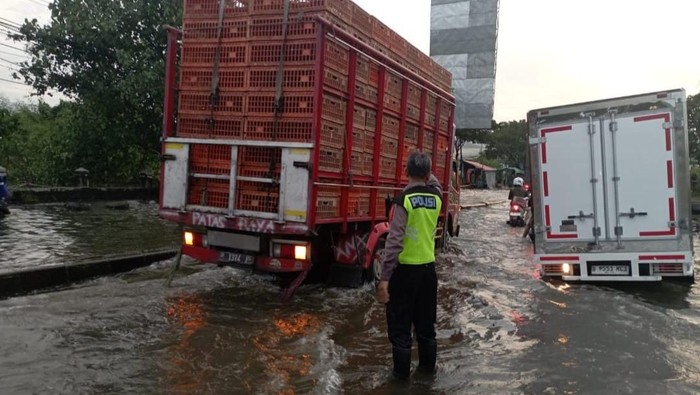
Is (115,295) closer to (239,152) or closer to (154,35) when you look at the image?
(239,152)

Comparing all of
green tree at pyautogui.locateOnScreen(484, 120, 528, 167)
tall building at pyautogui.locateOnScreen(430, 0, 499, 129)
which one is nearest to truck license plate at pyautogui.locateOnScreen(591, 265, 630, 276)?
tall building at pyautogui.locateOnScreen(430, 0, 499, 129)

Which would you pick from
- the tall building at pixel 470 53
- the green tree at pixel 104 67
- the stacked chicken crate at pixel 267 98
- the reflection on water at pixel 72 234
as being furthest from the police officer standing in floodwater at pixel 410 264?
the tall building at pixel 470 53

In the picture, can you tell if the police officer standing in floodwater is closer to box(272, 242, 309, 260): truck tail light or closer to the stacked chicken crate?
the stacked chicken crate

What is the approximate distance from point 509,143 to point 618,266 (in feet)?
186

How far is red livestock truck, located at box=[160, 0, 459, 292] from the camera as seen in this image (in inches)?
217

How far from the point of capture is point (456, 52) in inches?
1067

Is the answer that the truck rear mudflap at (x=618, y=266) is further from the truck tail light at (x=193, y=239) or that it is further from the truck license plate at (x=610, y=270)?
the truck tail light at (x=193, y=239)

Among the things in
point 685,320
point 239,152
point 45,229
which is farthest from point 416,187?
point 45,229

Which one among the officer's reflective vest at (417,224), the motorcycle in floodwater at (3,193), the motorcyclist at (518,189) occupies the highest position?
the motorcyclist at (518,189)

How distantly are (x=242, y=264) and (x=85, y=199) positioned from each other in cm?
1236

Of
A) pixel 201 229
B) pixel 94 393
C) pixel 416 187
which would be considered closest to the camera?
pixel 94 393

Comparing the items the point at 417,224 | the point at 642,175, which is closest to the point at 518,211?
the point at 642,175

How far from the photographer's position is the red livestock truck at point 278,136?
552 cm

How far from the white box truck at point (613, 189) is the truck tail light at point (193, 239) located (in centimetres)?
473
